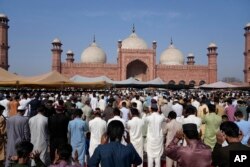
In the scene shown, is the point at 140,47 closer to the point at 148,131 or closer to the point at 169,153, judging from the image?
the point at 148,131

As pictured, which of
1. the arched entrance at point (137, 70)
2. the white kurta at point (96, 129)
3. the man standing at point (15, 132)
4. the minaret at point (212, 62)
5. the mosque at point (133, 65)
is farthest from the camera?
the minaret at point (212, 62)

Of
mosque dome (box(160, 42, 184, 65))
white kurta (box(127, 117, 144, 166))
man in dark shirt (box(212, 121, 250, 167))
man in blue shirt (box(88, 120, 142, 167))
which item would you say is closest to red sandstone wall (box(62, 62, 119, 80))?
mosque dome (box(160, 42, 184, 65))

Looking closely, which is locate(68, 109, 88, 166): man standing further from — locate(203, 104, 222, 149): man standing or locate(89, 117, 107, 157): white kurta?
locate(203, 104, 222, 149): man standing

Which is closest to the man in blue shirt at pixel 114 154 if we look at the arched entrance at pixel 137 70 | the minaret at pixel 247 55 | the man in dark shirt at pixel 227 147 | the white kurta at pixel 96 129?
the man in dark shirt at pixel 227 147

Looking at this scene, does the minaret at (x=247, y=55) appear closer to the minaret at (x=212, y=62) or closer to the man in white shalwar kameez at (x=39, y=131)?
the minaret at (x=212, y=62)

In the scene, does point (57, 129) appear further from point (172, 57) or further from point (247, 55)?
point (172, 57)

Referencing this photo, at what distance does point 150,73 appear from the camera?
3541 centimetres

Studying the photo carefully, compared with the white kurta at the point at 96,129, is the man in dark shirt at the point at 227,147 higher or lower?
higher

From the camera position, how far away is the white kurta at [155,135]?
5.48 meters

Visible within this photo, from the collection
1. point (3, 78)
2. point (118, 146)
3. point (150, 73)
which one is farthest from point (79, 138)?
point (150, 73)

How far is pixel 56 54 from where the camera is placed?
3584 cm

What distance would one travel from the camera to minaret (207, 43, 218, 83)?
3694 centimetres

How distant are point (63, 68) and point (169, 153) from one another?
109ft

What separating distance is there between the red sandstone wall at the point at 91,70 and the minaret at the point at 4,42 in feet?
18.9
